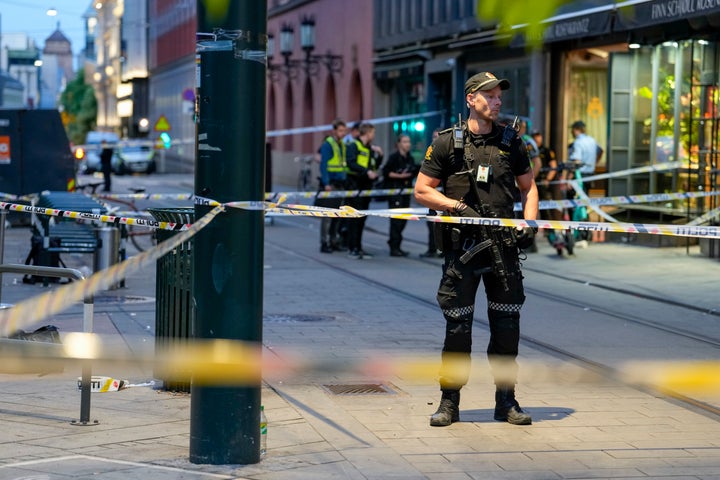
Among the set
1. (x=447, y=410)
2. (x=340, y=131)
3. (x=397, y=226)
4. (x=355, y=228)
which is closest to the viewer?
(x=447, y=410)

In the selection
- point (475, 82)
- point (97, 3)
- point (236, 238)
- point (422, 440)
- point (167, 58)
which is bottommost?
point (422, 440)

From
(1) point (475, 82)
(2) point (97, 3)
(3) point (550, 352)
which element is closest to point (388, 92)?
(3) point (550, 352)

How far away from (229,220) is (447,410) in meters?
1.85

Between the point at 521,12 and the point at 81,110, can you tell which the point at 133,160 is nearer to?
the point at 521,12

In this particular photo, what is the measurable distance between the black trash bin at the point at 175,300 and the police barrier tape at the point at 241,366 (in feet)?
0.29

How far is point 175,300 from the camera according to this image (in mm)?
8047

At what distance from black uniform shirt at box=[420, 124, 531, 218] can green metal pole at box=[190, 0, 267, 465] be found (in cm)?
142

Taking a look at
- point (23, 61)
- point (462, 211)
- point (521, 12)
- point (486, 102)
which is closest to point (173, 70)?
point (486, 102)

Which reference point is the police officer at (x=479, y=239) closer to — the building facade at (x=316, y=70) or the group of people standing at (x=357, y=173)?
the group of people standing at (x=357, y=173)

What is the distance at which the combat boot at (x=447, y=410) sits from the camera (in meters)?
7.29

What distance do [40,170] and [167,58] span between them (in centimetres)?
5889

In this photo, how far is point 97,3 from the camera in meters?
110

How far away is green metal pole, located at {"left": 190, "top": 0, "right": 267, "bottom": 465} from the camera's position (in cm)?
616

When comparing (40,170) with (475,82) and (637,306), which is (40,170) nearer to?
(637,306)
